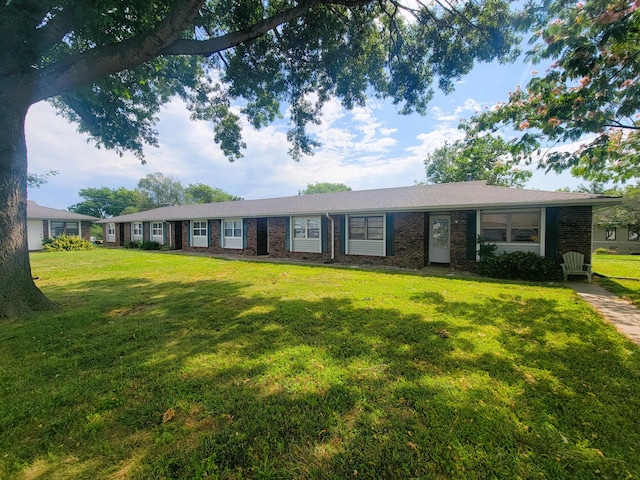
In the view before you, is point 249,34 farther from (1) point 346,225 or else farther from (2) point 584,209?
(2) point 584,209

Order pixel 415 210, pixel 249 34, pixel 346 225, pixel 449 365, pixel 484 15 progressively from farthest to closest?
pixel 346 225 → pixel 415 210 → pixel 484 15 → pixel 249 34 → pixel 449 365

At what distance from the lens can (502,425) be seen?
7.38 ft

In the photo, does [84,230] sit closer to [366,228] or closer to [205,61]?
[205,61]

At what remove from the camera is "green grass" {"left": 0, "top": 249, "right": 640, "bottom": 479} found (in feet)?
6.30

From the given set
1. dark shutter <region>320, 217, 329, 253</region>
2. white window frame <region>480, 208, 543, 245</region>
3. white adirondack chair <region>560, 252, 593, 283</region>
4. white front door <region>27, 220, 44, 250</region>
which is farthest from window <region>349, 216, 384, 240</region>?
white front door <region>27, 220, 44, 250</region>

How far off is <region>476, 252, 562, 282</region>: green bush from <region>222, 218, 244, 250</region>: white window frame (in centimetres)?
1287

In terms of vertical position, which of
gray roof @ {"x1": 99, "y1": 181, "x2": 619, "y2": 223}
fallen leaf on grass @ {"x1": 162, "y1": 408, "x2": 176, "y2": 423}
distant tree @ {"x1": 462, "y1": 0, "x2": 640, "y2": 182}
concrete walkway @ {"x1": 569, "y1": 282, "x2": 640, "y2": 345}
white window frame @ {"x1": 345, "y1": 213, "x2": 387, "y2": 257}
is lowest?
fallen leaf on grass @ {"x1": 162, "y1": 408, "x2": 176, "y2": 423}

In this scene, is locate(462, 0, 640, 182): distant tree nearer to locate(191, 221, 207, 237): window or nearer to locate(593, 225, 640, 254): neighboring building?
locate(191, 221, 207, 237): window

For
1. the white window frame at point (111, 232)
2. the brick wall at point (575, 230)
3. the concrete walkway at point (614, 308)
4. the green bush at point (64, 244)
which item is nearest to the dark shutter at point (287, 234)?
the brick wall at point (575, 230)

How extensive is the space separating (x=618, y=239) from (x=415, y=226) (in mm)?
27413

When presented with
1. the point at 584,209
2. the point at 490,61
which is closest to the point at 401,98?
the point at 490,61

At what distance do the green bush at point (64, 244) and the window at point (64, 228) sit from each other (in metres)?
1.41

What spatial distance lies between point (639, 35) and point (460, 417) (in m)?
9.02

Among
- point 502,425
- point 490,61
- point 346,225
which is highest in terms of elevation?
point 490,61
